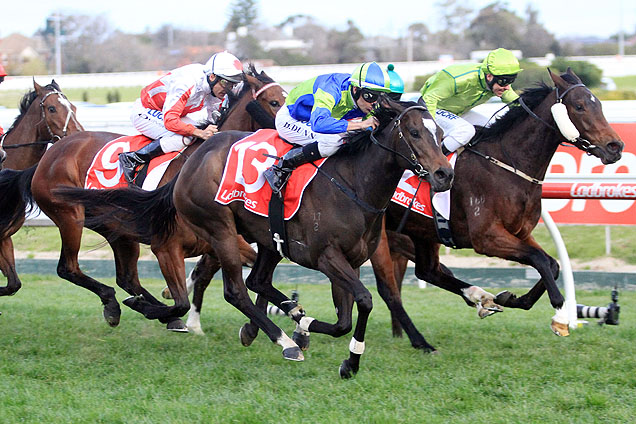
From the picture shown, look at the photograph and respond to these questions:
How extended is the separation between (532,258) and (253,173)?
1.69 metres

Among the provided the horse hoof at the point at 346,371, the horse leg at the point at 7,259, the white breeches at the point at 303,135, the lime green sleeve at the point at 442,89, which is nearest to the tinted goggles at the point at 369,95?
the white breeches at the point at 303,135

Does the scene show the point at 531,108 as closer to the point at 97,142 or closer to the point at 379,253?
the point at 379,253

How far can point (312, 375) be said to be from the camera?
15.0ft

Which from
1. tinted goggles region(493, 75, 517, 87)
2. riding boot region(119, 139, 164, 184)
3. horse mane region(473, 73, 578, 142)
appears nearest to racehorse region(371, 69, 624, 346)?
horse mane region(473, 73, 578, 142)

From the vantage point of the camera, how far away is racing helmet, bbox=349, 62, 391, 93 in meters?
4.42

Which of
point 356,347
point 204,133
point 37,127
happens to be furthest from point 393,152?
point 37,127

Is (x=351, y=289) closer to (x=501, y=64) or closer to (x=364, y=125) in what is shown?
(x=364, y=125)

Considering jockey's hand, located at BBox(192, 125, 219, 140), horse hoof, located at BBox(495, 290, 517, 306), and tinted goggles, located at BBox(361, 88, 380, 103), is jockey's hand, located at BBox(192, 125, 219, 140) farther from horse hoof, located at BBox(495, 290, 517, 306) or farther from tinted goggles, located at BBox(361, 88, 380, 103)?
horse hoof, located at BBox(495, 290, 517, 306)

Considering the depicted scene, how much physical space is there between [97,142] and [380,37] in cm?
4574

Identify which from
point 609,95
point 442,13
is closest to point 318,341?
point 609,95

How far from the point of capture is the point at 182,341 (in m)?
5.63

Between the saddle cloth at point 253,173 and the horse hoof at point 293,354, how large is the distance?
718 millimetres

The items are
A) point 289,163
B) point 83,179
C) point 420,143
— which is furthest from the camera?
point 83,179

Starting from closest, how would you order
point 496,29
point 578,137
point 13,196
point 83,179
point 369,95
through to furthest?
point 369,95 < point 578,137 < point 83,179 < point 13,196 < point 496,29
